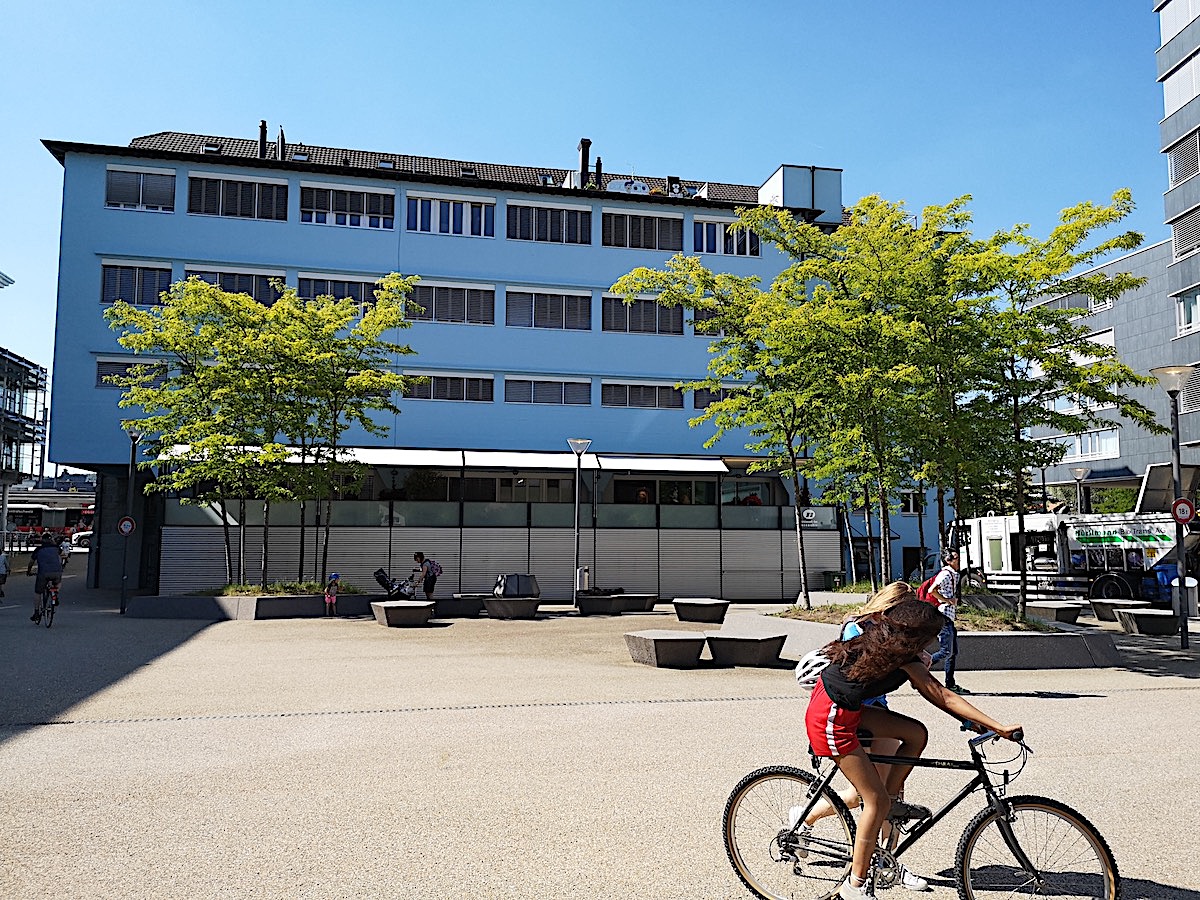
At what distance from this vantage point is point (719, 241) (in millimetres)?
42156

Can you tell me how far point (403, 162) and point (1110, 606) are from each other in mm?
34096

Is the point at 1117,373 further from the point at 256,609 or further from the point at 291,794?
the point at 256,609

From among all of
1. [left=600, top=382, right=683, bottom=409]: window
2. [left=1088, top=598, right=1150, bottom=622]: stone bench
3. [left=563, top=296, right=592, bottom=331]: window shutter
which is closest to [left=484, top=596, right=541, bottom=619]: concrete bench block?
[left=1088, top=598, right=1150, bottom=622]: stone bench

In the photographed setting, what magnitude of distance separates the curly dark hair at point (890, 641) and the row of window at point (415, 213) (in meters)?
34.6

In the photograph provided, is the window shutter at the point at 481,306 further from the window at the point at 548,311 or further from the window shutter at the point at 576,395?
the window shutter at the point at 576,395

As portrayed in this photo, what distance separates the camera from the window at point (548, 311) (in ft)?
130

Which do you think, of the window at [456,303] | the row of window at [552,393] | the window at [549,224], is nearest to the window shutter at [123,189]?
the window at [456,303]

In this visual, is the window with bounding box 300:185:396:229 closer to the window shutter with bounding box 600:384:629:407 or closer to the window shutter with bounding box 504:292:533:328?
the window shutter with bounding box 504:292:533:328

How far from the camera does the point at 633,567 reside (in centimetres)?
3378

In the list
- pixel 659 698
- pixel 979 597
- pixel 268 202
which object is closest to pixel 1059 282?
pixel 979 597

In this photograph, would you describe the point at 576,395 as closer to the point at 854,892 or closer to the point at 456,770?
the point at 456,770

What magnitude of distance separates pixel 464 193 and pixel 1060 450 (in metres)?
25.9

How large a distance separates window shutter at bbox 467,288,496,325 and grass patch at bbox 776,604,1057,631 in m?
21.9

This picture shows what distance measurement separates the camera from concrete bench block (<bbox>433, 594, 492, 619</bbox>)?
26.7m
